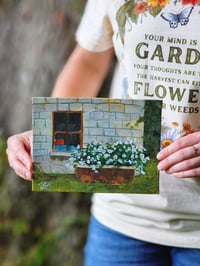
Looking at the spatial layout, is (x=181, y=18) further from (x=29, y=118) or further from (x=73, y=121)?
(x=29, y=118)

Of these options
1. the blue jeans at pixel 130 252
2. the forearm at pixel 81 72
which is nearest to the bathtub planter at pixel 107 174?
the blue jeans at pixel 130 252

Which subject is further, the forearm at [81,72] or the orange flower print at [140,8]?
the forearm at [81,72]

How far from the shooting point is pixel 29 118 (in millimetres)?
1737

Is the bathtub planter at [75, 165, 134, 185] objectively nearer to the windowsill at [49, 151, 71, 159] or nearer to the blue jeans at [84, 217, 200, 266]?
the windowsill at [49, 151, 71, 159]

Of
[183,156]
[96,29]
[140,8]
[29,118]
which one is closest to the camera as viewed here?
[183,156]

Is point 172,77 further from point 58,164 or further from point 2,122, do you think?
point 2,122

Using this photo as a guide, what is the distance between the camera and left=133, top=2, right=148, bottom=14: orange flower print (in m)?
1.04

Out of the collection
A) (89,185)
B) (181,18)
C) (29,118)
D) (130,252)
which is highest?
(181,18)

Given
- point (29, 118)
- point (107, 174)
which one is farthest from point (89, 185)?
point (29, 118)

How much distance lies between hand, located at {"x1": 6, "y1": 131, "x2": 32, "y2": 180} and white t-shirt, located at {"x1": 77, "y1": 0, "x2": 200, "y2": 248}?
189 mm

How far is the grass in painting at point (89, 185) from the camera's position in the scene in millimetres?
962

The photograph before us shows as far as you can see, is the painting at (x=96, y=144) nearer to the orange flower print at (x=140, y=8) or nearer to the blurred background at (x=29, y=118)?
the orange flower print at (x=140, y=8)

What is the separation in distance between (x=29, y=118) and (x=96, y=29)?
1.95ft

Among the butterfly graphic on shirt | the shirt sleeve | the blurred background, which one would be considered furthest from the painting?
the blurred background
